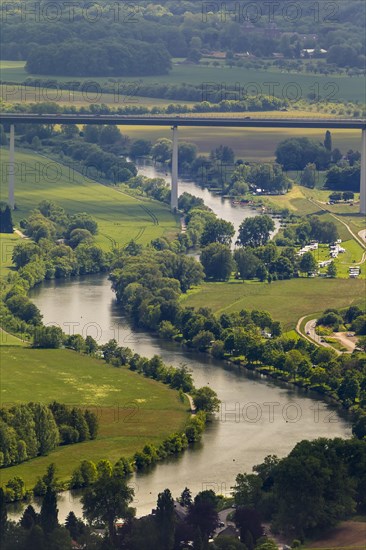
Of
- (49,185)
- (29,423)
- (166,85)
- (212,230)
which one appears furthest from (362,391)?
(166,85)

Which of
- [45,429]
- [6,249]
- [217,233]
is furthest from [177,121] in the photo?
[45,429]

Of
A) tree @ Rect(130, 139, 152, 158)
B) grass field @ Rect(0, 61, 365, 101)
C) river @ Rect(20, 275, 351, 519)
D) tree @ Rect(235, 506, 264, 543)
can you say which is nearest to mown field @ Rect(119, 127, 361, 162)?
tree @ Rect(130, 139, 152, 158)

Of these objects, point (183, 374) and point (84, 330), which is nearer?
point (183, 374)

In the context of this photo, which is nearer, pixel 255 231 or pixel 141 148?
pixel 255 231

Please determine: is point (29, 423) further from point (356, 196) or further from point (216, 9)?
point (216, 9)

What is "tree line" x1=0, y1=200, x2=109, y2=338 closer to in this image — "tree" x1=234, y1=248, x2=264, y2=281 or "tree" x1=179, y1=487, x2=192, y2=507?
"tree" x1=234, y1=248, x2=264, y2=281

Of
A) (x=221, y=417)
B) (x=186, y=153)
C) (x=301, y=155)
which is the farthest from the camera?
(x=186, y=153)

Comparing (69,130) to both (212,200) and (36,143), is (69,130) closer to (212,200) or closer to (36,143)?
(36,143)
